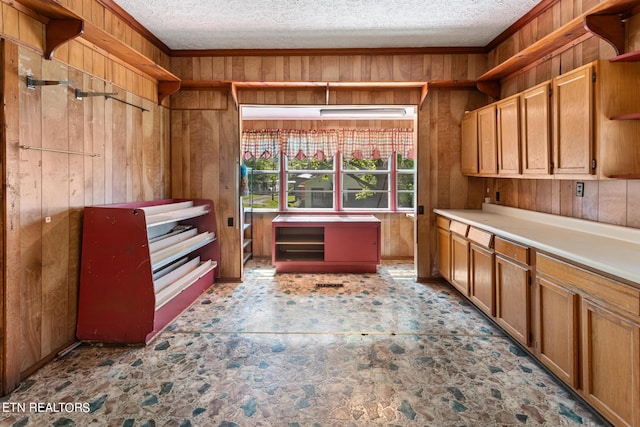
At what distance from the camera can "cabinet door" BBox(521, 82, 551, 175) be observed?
248cm

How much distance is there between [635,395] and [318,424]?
4.79 ft

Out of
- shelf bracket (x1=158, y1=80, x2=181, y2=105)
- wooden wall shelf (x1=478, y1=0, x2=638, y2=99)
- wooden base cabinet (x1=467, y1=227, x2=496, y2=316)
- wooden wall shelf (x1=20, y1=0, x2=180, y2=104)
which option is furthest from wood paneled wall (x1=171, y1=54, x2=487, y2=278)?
wooden wall shelf (x1=20, y1=0, x2=180, y2=104)

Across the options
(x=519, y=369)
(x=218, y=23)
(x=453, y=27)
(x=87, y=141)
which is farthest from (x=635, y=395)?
(x=218, y=23)

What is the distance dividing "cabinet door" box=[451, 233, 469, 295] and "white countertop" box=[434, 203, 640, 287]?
9.7 inches

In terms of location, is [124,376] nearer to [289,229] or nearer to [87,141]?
[87,141]

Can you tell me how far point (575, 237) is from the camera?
2.21 metres

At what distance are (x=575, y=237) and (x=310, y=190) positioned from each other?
159 inches

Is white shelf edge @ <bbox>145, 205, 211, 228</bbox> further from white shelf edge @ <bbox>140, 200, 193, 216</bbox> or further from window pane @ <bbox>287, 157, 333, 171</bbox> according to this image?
window pane @ <bbox>287, 157, 333, 171</bbox>

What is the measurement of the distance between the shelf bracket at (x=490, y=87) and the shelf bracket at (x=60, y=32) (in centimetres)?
369

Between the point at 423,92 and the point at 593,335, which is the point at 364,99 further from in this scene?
the point at 593,335

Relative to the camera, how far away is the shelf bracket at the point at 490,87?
3.65 meters

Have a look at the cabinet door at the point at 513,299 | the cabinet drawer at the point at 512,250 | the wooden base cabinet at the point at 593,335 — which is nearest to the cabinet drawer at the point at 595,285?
the wooden base cabinet at the point at 593,335

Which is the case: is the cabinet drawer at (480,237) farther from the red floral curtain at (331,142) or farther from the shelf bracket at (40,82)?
the shelf bracket at (40,82)

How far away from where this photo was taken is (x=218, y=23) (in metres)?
3.16
